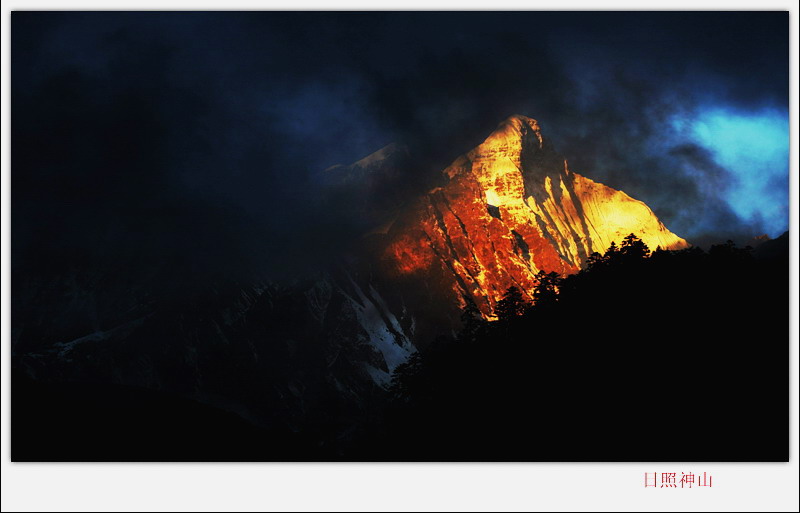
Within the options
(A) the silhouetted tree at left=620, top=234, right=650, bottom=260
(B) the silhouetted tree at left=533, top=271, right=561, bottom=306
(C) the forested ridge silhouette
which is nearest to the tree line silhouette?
(C) the forested ridge silhouette

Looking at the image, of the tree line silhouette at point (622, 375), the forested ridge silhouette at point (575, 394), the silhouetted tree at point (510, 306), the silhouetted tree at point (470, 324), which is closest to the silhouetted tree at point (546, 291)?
the forested ridge silhouette at point (575, 394)

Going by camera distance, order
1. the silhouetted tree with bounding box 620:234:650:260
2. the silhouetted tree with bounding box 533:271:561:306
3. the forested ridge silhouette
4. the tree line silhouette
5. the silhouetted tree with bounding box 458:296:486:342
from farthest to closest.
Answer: the silhouetted tree with bounding box 620:234:650:260 < the silhouetted tree with bounding box 533:271:561:306 < the silhouetted tree with bounding box 458:296:486:342 < the tree line silhouette < the forested ridge silhouette

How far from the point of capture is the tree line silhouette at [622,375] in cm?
2555

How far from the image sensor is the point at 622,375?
30047 millimetres

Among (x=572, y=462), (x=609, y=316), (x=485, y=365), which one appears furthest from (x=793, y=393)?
(x=485, y=365)

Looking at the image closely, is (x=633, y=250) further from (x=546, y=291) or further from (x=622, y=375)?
(x=622, y=375)

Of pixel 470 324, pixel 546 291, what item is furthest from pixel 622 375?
pixel 546 291

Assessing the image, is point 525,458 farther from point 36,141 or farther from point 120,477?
point 36,141

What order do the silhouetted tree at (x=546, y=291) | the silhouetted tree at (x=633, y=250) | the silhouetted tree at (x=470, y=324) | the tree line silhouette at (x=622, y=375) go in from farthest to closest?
the silhouetted tree at (x=633, y=250) < the silhouetted tree at (x=546, y=291) < the silhouetted tree at (x=470, y=324) < the tree line silhouette at (x=622, y=375)

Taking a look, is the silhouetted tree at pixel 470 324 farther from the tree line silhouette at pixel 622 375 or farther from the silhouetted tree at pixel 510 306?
Answer: the silhouetted tree at pixel 510 306

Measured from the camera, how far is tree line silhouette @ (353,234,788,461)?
25.5 meters

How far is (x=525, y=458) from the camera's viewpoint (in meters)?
26.4

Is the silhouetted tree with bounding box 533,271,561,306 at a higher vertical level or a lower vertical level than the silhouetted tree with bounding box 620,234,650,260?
lower

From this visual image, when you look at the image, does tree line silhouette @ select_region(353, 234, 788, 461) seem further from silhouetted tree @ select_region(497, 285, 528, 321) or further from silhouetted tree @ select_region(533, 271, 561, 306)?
silhouetted tree @ select_region(533, 271, 561, 306)
